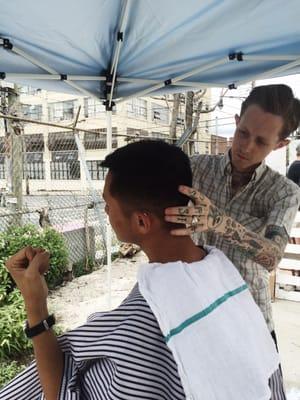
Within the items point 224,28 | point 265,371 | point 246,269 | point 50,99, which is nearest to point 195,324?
point 265,371

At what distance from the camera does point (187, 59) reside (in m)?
1.84

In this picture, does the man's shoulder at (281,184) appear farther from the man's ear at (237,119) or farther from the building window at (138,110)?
the building window at (138,110)

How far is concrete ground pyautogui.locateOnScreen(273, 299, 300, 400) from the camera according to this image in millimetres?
2246

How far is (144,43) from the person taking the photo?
1.67 m

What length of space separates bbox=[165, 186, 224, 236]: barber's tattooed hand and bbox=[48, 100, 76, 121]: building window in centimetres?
1786

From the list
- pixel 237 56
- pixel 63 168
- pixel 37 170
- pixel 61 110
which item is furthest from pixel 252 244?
pixel 61 110

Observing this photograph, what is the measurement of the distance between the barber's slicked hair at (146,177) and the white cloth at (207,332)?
0.44 feet

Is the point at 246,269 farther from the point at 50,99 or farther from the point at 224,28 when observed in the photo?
the point at 50,99

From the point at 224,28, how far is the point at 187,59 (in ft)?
1.41

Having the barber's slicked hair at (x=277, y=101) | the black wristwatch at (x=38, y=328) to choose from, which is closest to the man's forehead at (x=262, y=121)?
the barber's slicked hair at (x=277, y=101)

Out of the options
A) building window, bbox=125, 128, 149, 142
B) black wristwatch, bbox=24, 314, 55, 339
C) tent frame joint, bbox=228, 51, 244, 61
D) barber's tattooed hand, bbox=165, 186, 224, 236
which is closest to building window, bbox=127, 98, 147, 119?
building window, bbox=125, 128, 149, 142

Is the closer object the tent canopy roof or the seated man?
the seated man

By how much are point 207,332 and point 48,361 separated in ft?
1.03

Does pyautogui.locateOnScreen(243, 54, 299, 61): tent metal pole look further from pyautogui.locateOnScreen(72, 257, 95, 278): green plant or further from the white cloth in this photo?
pyautogui.locateOnScreen(72, 257, 95, 278): green plant
